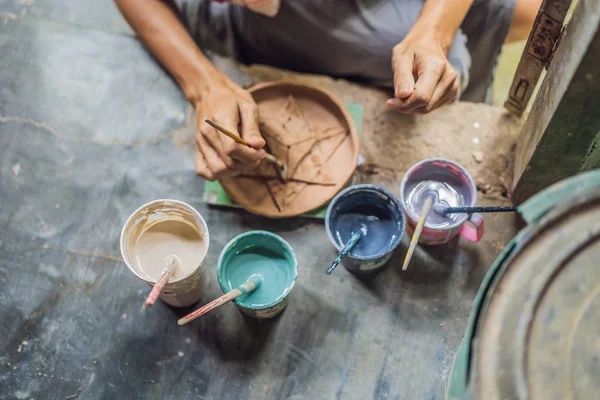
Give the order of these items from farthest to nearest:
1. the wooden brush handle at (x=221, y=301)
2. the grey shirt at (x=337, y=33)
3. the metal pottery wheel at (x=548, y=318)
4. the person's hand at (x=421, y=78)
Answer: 1. the grey shirt at (x=337, y=33)
2. the person's hand at (x=421, y=78)
3. the wooden brush handle at (x=221, y=301)
4. the metal pottery wheel at (x=548, y=318)

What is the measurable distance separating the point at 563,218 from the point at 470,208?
60cm

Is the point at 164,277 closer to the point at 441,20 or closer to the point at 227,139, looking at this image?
the point at 227,139

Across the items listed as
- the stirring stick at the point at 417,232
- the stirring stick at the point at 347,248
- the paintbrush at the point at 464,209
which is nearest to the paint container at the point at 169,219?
the stirring stick at the point at 347,248

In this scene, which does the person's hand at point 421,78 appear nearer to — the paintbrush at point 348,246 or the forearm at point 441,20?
the forearm at point 441,20

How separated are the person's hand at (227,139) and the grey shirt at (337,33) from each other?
0.43 metres

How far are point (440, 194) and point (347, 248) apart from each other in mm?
370

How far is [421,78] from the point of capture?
1.44m

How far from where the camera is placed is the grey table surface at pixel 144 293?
154 centimetres

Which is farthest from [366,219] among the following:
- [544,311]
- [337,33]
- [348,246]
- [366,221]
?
[544,311]

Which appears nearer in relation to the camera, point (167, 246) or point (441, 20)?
point (167, 246)

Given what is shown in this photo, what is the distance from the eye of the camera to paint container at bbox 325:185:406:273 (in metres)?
1.55

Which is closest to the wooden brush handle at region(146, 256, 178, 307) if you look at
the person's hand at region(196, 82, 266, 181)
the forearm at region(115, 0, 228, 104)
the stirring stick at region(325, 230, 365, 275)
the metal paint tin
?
the person's hand at region(196, 82, 266, 181)

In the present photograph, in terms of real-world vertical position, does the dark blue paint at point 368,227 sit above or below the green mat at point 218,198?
above

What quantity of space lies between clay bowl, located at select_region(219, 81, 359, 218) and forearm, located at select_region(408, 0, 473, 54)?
35 cm
